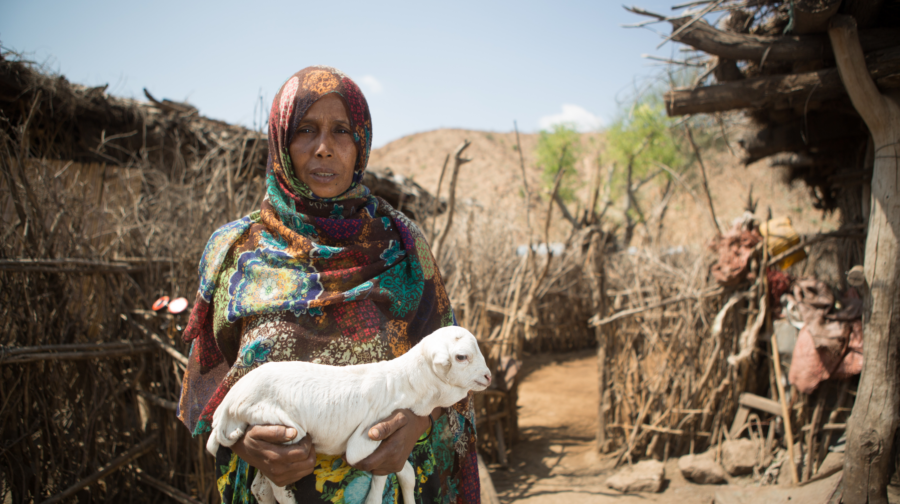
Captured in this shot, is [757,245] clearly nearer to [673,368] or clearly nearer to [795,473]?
[673,368]

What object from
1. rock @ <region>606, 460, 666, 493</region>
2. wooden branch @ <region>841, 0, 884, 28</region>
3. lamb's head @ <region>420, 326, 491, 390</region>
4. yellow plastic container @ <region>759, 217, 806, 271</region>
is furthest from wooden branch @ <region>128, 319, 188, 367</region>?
wooden branch @ <region>841, 0, 884, 28</region>

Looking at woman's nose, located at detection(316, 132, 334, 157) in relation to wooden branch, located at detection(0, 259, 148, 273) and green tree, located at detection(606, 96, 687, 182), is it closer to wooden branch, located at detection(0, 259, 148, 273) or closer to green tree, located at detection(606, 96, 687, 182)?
wooden branch, located at detection(0, 259, 148, 273)

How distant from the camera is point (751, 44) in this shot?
370 cm

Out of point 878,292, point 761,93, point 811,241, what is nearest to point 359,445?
point 878,292

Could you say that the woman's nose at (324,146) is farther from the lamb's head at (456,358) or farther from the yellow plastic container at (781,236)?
the yellow plastic container at (781,236)

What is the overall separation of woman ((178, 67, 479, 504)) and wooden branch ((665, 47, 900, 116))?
350 cm

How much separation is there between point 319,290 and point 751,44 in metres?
3.99

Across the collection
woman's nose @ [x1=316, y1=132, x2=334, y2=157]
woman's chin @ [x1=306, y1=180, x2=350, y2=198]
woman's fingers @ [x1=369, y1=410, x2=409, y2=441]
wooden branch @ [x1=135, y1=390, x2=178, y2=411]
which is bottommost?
wooden branch @ [x1=135, y1=390, x2=178, y2=411]

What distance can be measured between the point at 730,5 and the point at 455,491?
414 cm

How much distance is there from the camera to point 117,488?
3246 mm

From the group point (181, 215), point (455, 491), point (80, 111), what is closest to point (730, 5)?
point (455, 491)

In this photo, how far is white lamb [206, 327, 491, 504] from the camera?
124 centimetres

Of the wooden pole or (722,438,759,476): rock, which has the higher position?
the wooden pole

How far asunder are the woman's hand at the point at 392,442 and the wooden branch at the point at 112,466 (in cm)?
275
